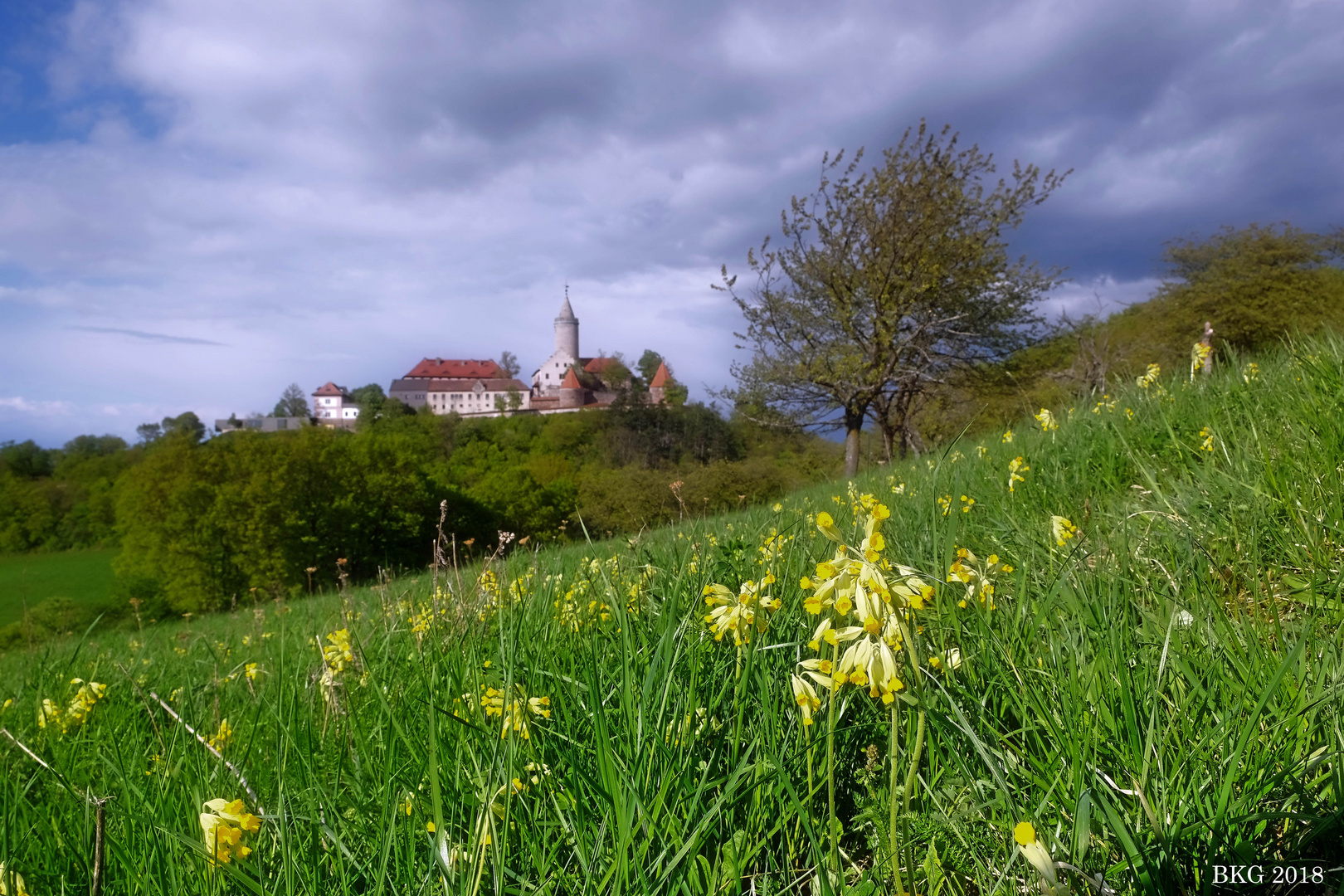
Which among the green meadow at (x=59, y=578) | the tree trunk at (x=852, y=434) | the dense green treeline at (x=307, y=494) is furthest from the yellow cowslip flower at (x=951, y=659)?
the green meadow at (x=59, y=578)

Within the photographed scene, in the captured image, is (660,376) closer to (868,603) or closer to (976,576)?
(976,576)

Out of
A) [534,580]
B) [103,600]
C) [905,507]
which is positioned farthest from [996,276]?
[103,600]

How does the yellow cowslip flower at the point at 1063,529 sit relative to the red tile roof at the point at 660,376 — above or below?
below

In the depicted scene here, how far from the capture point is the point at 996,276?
19.6 metres

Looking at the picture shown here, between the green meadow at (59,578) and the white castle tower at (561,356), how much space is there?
7778 centimetres

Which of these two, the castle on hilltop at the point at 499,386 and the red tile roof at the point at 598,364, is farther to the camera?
the red tile roof at the point at 598,364

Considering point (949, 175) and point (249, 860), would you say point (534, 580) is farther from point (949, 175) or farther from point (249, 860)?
point (949, 175)

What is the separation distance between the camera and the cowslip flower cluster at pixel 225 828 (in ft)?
3.78

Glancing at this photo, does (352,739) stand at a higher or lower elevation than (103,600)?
higher

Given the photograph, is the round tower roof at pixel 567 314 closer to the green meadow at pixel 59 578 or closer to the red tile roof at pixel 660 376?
the red tile roof at pixel 660 376

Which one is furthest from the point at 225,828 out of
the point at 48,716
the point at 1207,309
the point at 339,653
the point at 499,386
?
the point at 499,386

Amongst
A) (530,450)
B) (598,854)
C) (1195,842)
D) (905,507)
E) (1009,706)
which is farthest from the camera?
(530,450)

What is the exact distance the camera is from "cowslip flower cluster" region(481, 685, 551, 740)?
4.49 feet

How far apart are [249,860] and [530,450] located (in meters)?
64.7
